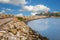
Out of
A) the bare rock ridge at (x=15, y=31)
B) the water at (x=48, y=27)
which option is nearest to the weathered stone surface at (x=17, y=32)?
the bare rock ridge at (x=15, y=31)

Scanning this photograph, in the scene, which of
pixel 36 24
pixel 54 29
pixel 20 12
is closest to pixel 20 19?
pixel 20 12

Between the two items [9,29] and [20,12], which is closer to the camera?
[9,29]

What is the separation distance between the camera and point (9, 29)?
3635 mm

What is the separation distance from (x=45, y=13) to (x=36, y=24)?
49 cm

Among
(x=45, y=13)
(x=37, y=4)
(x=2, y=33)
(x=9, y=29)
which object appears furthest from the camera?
(x=45, y=13)

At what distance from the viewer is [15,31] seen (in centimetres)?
370

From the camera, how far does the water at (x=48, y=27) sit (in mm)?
4360

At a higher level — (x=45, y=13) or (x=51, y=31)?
(x=45, y=13)

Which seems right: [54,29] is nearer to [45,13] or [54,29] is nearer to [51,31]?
[51,31]

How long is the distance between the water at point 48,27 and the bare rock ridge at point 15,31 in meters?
0.15

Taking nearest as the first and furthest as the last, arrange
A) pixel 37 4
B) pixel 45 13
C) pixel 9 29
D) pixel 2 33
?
pixel 2 33
pixel 9 29
pixel 37 4
pixel 45 13

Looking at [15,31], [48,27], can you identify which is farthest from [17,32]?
[48,27]

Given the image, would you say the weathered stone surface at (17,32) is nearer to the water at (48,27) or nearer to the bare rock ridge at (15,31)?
the bare rock ridge at (15,31)

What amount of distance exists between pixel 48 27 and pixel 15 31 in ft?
4.13
